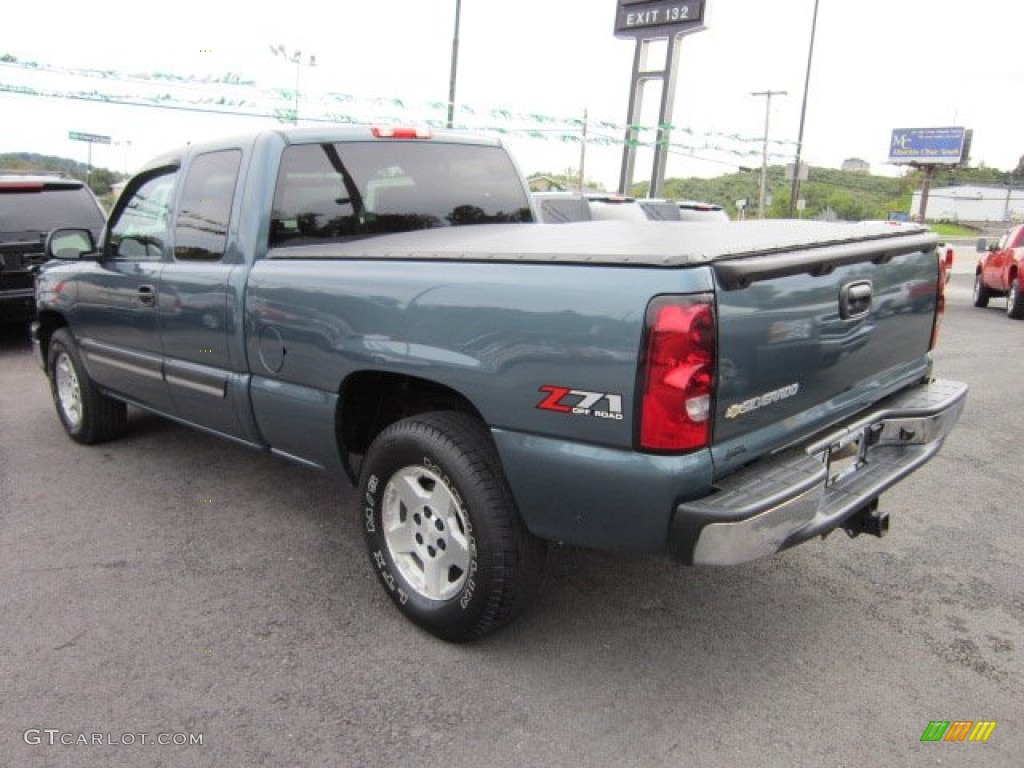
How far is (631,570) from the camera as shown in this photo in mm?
3594

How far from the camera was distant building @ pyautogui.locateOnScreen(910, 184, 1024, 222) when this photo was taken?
A: 81.1 m

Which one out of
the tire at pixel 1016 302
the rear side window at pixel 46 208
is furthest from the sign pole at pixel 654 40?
the rear side window at pixel 46 208

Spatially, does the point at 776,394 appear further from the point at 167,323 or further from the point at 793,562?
the point at 167,323

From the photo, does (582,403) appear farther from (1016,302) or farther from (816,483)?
(1016,302)

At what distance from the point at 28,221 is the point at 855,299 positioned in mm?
8380

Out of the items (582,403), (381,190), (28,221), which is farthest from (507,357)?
(28,221)

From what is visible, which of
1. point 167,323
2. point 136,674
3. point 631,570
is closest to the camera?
point 136,674

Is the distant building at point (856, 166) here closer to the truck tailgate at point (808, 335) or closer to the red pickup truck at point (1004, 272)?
the red pickup truck at point (1004, 272)

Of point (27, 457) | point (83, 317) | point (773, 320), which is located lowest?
point (27, 457)

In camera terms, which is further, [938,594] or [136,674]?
[938,594]

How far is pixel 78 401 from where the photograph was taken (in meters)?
5.32

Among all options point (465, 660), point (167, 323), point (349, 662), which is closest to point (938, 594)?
point (465, 660)

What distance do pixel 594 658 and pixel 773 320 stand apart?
4.40 feet

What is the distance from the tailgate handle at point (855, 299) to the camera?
2766 mm
